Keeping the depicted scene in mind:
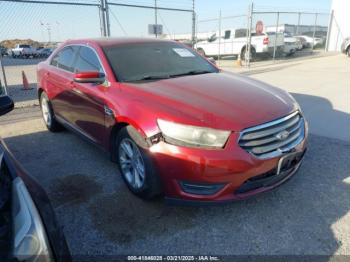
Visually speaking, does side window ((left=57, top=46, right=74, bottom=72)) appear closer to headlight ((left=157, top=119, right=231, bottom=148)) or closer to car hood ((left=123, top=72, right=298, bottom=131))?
car hood ((left=123, top=72, right=298, bottom=131))

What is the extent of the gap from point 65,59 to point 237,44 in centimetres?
1487

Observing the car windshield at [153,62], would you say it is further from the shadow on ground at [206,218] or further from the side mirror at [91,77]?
the shadow on ground at [206,218]

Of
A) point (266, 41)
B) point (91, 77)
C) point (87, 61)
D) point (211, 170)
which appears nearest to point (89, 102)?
point (91, 77)

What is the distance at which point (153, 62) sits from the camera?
3.88 m

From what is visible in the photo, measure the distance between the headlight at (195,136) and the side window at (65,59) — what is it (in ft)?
8.10

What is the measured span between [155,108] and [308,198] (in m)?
1.83

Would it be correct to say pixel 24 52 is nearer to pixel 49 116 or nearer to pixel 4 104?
pixel 49 116

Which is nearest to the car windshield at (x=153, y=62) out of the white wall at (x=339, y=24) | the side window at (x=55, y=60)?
the side window at (x=55, y=60)

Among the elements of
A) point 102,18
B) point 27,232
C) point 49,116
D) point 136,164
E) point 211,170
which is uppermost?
point 102,18

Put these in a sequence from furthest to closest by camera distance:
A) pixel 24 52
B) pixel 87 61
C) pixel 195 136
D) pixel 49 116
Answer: pixel 24 52 → pixel 49 116 → pixel 87 61 → pixel 195 136

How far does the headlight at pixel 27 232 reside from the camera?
1438 millimetres

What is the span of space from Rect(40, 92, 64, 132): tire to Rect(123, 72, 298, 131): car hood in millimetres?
2583

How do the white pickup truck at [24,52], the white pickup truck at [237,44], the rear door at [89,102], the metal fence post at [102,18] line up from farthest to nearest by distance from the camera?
the white pickup truck at [24,52] < the white pickup truck at [237,44] < the metal fence post at [102,18] < the rear door at [89,102]

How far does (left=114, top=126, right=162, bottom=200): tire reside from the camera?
2836 mm
